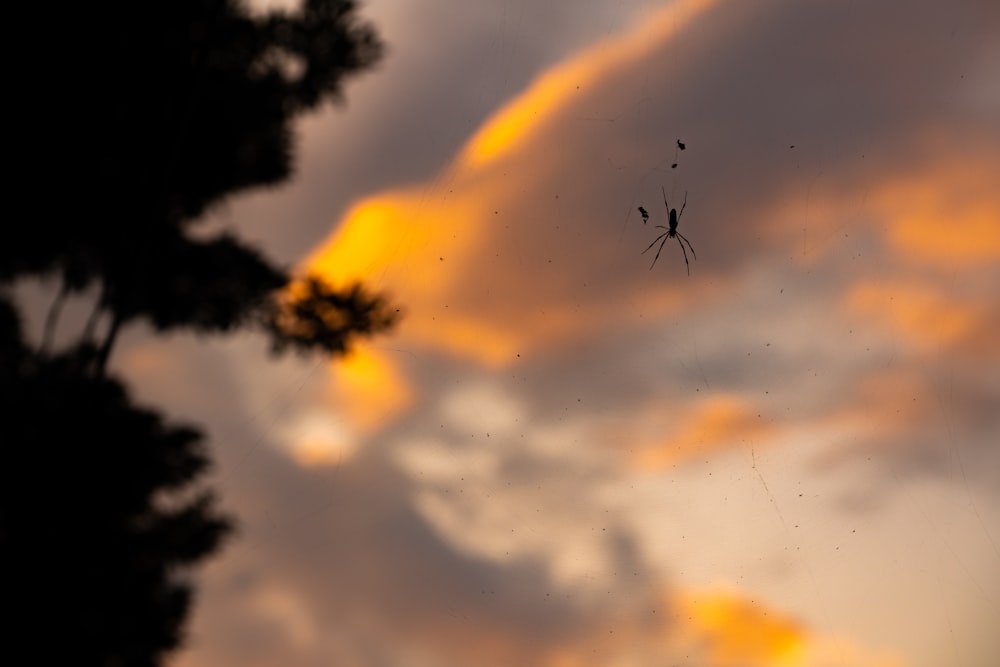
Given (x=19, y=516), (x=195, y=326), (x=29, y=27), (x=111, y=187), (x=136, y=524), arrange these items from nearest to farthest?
1. (x=19, y=516)
2. (x=136, y=524)
3. (x=29, y=27)
4. (x=111, y=187)
5. (x=195, y=326)

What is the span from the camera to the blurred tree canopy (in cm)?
599

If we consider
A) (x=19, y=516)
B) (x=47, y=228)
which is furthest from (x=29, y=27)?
(x=19, y=516)

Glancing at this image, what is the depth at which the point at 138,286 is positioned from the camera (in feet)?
26.1

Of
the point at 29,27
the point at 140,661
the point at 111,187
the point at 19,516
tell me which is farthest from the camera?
the point at 111,187

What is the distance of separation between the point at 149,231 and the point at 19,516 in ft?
8.32

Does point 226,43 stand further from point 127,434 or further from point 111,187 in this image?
point 127,434

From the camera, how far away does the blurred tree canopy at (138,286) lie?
5992 mm

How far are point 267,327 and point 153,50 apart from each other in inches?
104

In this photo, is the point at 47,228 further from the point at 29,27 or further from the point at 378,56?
the point at 378,56

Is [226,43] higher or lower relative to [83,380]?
higher

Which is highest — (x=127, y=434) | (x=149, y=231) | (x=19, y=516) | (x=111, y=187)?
(x=111, y=187)

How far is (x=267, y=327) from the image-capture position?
860 cm

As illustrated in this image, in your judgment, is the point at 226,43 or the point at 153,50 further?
the point at 226,43

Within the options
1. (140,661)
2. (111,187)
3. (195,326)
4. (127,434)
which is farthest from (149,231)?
(140,661)
